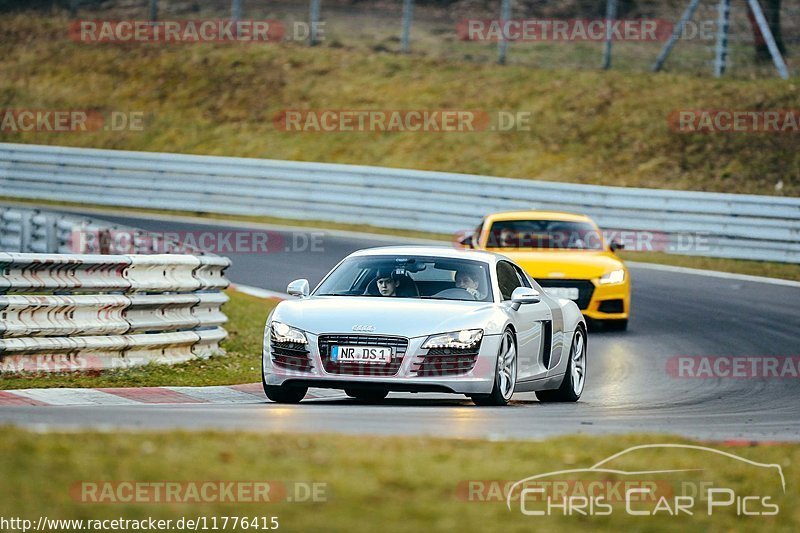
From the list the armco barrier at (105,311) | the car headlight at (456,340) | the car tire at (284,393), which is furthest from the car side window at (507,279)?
the armco barrier at (105,311)

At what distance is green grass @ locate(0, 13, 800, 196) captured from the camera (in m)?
31.8

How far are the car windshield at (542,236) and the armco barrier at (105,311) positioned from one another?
5.01m

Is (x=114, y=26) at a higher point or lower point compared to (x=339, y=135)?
higher

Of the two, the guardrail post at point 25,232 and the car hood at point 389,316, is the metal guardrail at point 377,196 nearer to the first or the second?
the guardrail post at point 25,232

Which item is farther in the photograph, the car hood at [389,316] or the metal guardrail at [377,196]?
the metal guardrail at [377,196]

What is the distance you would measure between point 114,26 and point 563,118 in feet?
50.5

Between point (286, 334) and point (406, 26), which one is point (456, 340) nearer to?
point (286, 334)

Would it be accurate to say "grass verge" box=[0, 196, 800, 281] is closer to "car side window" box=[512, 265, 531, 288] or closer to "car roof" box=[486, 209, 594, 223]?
"car roof" box=[486, 209, 594, 223]

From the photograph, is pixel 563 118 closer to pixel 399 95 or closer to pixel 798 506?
pixel 399 95

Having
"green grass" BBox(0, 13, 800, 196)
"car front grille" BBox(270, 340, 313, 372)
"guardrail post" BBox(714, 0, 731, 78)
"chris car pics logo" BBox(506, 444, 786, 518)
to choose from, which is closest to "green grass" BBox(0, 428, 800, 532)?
"chris car pics logo" BBox(506, 444, 786, 518)

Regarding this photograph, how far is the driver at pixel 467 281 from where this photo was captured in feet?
38.5

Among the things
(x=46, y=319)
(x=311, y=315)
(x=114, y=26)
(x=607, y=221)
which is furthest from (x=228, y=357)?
(x=114, y=26)

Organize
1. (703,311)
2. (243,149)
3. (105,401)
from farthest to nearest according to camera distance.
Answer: (243,149) < (703,311) < (105,401)

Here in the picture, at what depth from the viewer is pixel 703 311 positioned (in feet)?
63.8
